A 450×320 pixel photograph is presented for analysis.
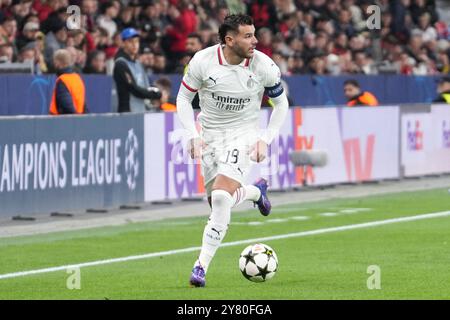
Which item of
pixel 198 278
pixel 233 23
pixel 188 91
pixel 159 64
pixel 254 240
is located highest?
pixel 159 64

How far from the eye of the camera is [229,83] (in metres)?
12.6

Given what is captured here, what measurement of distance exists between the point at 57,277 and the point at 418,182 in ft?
43.0

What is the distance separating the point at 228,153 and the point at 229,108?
1.40ft

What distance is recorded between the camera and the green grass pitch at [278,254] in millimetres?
11672

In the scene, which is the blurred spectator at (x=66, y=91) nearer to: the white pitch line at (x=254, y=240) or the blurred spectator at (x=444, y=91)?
the white pitch line at (x=254, y=240)

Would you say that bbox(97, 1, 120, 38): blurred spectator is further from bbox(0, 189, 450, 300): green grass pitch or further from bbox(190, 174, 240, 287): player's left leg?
bbox(190, 174, 240, 287): player's left leg

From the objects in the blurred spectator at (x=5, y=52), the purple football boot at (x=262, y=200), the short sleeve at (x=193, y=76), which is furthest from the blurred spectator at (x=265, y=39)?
the short sleeve at (x=193, y=76)

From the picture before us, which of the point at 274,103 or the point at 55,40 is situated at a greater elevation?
the point at 55,40

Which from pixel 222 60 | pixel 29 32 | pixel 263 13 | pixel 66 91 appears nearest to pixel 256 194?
pixel 222 60

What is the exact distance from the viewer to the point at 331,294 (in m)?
11.4

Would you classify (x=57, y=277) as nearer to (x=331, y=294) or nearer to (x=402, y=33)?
(x=331, y=294)

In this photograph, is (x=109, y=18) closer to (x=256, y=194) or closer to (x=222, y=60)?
(x=256, y=194)

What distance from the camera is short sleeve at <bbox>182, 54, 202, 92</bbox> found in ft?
41.2
